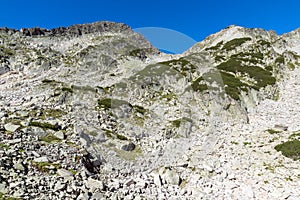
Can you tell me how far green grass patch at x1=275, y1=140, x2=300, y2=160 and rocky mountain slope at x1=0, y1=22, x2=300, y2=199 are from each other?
0.07 metres

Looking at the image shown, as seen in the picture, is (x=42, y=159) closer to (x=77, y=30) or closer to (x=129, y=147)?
(x=129, y=147)


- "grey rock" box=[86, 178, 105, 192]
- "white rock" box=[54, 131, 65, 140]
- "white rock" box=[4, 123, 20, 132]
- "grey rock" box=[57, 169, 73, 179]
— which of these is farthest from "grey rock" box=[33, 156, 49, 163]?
"white rock" box=[4, 123, 20, 132]

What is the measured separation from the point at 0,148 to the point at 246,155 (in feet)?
58.6

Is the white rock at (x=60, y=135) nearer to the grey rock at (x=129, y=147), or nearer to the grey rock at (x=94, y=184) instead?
the grey rock at (x=129, y=147)

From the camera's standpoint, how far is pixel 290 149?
20328 millimetres

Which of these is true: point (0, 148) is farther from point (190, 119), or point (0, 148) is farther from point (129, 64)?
point (129, 64)

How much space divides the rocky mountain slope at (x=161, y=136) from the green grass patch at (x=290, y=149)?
72 mm

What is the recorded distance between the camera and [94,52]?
232 ft

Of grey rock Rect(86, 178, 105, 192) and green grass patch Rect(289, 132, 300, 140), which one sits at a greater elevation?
green grass patch Rect(289, 132, 300, 140)

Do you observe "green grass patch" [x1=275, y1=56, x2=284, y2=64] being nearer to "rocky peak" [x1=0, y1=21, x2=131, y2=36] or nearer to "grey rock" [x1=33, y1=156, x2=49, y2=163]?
"grey rock" [x1=33, y1=156, x2=49, y2=163]

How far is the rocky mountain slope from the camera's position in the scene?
1477 centimetres

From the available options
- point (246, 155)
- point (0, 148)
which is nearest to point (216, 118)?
point (246, 155)

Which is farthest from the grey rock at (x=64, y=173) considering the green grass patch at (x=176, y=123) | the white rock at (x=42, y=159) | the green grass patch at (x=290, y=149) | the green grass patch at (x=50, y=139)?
the green grass patch at (x=290, y=149)

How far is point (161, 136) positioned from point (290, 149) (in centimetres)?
1113
